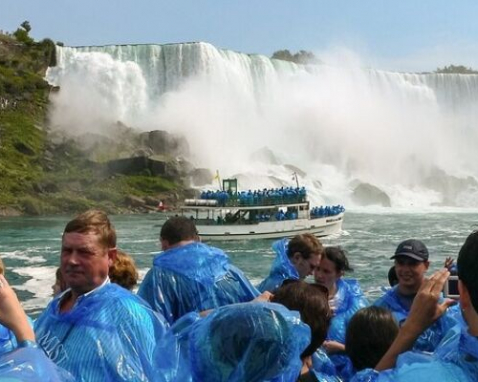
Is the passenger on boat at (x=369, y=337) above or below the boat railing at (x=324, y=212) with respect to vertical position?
above

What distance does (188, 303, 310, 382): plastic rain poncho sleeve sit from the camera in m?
2.05

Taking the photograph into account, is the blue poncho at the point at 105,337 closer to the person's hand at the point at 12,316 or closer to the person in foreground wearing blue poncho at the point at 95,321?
the person in foreground wearing blue poncho at the point at 95,321

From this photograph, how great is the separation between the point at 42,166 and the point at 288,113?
72.5ft

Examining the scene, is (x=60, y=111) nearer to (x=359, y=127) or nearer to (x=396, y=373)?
(x=359, y=127)

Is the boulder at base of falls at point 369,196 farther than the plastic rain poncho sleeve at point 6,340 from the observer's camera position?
Yes

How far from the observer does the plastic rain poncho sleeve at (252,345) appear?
6.72ft

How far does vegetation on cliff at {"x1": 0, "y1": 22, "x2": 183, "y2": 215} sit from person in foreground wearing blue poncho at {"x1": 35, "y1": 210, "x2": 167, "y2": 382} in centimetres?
3815

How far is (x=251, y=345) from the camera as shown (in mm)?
2051

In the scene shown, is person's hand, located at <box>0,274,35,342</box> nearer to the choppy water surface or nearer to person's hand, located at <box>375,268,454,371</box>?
person's hand, located at <box>375,268,454,371</box>

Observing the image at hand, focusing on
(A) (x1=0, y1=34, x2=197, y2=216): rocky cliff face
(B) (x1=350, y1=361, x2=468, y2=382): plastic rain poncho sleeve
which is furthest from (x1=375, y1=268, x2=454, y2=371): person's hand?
(A) (x1=0, y1=34, x2=197, y2=216): rocky cliff face

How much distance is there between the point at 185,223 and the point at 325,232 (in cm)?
2450

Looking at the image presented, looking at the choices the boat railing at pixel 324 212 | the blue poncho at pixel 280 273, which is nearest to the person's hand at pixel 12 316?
the blue poncho at pixel 280 273

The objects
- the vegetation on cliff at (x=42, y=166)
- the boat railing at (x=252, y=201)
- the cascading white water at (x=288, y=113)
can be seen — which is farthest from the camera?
the cascading white water at (x=288, y=113)

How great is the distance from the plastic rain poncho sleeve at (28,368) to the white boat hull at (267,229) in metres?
24.5
